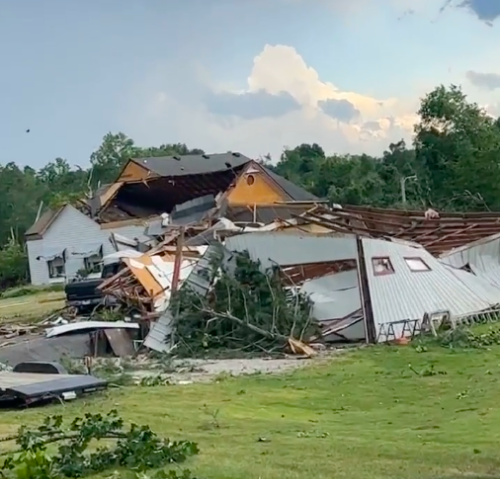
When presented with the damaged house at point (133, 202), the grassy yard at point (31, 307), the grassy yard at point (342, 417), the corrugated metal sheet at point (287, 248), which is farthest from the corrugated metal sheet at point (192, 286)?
the damaged house at point (133, 202)

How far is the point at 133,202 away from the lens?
49.1 m

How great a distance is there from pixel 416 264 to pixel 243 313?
457 centimetres

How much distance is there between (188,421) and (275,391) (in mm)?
3516

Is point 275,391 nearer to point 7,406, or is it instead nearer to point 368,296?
point 7,406

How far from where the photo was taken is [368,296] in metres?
20.1

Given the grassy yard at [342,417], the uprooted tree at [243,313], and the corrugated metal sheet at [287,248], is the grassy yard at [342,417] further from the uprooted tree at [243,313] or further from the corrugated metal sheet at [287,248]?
the corrugated metal sheet at [287,248]

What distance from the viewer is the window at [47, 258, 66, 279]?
48844mm

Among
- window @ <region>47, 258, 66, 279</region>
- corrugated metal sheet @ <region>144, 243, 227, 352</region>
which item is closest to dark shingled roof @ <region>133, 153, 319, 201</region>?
window @ <region>47, 258, 66, 279</region>

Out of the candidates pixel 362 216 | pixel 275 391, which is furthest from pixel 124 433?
pixel 362 216

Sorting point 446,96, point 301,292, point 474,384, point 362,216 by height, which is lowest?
point 474,384

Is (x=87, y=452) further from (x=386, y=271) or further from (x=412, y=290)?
(x=412, y=290)

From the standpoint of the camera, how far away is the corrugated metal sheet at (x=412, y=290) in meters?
20.2

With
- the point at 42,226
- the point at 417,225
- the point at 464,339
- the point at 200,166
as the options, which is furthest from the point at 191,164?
the point at 464,339

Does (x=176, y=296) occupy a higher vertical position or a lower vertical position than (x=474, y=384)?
higher
